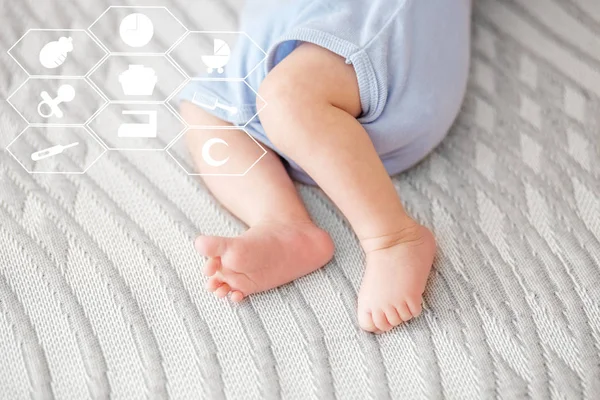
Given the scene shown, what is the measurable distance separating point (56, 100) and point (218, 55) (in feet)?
0.50

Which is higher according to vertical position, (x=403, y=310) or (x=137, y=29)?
(x=137, y=29)

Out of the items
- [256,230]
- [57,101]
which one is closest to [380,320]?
[256,230]

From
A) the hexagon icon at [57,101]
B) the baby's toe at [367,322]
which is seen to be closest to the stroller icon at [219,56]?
the hexagon icon at [57,101]

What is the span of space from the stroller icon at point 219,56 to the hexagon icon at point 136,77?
0.03 meters

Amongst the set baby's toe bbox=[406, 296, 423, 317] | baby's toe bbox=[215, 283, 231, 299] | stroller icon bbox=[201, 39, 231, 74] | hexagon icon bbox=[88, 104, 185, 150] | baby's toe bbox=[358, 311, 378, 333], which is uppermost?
stroller icon bbox=[201, 39, 231, 74]

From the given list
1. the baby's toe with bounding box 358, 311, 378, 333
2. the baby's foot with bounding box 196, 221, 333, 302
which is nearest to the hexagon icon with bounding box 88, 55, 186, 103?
the baby's foot with bounding box 196, 221, 333, 302

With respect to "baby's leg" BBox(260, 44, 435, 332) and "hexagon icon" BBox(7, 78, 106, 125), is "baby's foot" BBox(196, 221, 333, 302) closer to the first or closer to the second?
"baby's leg" BBox(260, 44, 435, 332)

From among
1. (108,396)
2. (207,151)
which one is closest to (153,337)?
(108,396)

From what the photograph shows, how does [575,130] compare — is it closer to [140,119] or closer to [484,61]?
[484,61]

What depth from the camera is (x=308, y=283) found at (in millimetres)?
553

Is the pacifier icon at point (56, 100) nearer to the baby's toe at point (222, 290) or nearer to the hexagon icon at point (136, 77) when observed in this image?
the hexagon icon at point (136, 77)

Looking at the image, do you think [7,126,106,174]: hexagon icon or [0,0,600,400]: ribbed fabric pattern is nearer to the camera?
[0,0,600,400]: ribbed fabric pattern

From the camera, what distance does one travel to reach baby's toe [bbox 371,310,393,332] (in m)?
0.52

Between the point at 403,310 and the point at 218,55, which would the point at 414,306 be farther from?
the point at 218,55
